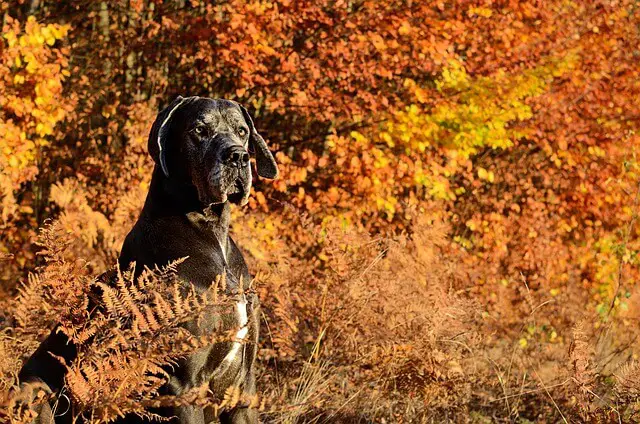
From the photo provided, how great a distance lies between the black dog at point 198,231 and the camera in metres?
3.89

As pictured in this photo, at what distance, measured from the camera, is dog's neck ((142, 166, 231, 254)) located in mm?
4156

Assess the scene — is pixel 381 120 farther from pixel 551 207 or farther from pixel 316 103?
pixel 551 207

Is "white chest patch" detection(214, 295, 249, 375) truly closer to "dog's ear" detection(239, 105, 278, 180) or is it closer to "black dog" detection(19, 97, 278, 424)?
"black dog" detection(19, 97, 278, 424)

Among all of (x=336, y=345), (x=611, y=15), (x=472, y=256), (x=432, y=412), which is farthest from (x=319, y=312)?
(x=611, y=15)

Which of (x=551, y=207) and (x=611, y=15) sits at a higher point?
(x=611, y=15)

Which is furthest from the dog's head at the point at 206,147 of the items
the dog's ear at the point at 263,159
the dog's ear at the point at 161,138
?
the dog's ear at the point at 263,159

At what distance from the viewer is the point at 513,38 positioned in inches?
438

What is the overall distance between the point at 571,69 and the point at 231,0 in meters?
4.08

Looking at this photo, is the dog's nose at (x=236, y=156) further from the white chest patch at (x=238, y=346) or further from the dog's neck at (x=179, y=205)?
the white chest patch at (x=238, y=346)

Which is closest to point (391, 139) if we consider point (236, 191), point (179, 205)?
point (236, 191)

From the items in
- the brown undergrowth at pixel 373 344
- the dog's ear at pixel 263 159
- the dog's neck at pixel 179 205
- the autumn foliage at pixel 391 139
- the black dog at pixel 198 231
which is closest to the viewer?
the black dog at pixel 198 231

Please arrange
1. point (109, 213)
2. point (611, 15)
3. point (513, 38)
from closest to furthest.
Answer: point (109, 213), point (513, 38), point (611, 15)

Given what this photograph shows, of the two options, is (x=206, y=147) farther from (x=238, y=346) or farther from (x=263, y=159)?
(x=238, y=346)

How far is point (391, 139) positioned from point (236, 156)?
6.36 meters
